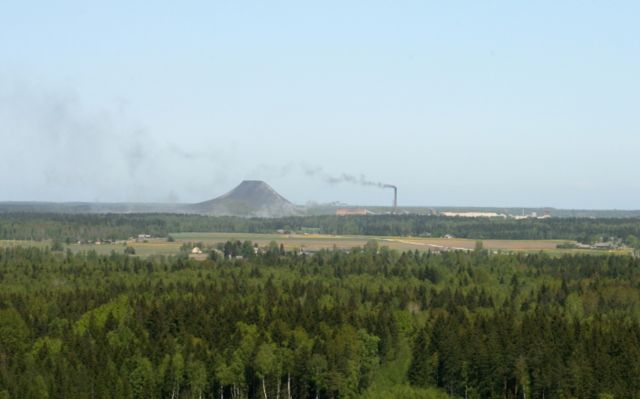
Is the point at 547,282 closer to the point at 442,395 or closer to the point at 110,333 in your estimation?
the point at 442,395

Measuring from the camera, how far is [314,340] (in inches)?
3216

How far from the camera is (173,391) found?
74.2 metres

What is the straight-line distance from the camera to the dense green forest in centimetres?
7412

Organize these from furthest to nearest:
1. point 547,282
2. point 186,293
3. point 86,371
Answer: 1. point 547,282
2. point 186,293
3. point 86,371

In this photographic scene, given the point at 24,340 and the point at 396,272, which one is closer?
the point at 24,340

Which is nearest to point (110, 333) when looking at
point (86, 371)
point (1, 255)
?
point (86, 371)

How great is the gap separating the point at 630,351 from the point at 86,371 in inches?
1475

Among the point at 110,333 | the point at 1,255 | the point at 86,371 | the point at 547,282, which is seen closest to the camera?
the point at 86,371

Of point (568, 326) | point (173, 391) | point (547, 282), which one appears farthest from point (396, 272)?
point (173, 391)

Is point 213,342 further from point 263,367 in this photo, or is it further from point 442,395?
point 442,395

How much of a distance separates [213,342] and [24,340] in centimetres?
1437

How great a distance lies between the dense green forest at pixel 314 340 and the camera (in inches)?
2918

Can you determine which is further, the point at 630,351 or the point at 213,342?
the point at 213,342

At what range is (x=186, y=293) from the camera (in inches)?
4419
